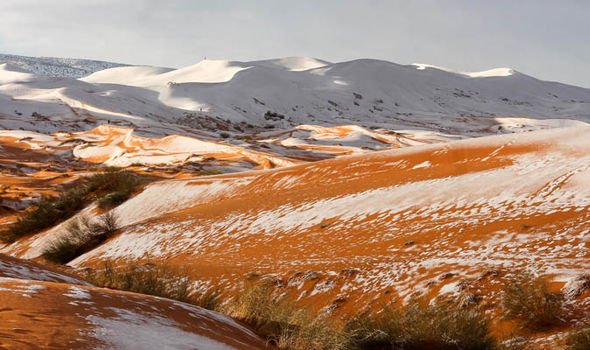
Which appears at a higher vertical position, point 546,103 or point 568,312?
point 546,103

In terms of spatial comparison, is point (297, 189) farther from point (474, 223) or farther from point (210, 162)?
point (210, 162)

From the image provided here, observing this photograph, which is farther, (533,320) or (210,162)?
(210,162)

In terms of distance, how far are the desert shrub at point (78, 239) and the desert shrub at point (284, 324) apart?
688 centimetres

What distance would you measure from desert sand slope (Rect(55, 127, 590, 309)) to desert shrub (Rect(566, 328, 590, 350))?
4.60 feet

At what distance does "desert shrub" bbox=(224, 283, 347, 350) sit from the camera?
15.9 ft

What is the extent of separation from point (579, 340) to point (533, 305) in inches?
34.7

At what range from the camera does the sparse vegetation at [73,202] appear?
1603 cm

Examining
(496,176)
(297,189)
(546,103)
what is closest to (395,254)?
(496,176)

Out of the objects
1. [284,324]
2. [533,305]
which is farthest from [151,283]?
[533,305]

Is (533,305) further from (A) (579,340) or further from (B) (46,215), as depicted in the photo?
(B) (46,215)

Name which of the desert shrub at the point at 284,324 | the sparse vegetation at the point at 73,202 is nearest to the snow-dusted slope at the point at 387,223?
the sparse vegetation at the point at 73,202

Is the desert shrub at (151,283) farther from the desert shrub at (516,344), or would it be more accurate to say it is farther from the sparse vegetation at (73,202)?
the sparse vegetation at (73,202)

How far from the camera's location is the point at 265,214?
1190cm

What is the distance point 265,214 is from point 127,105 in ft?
250
